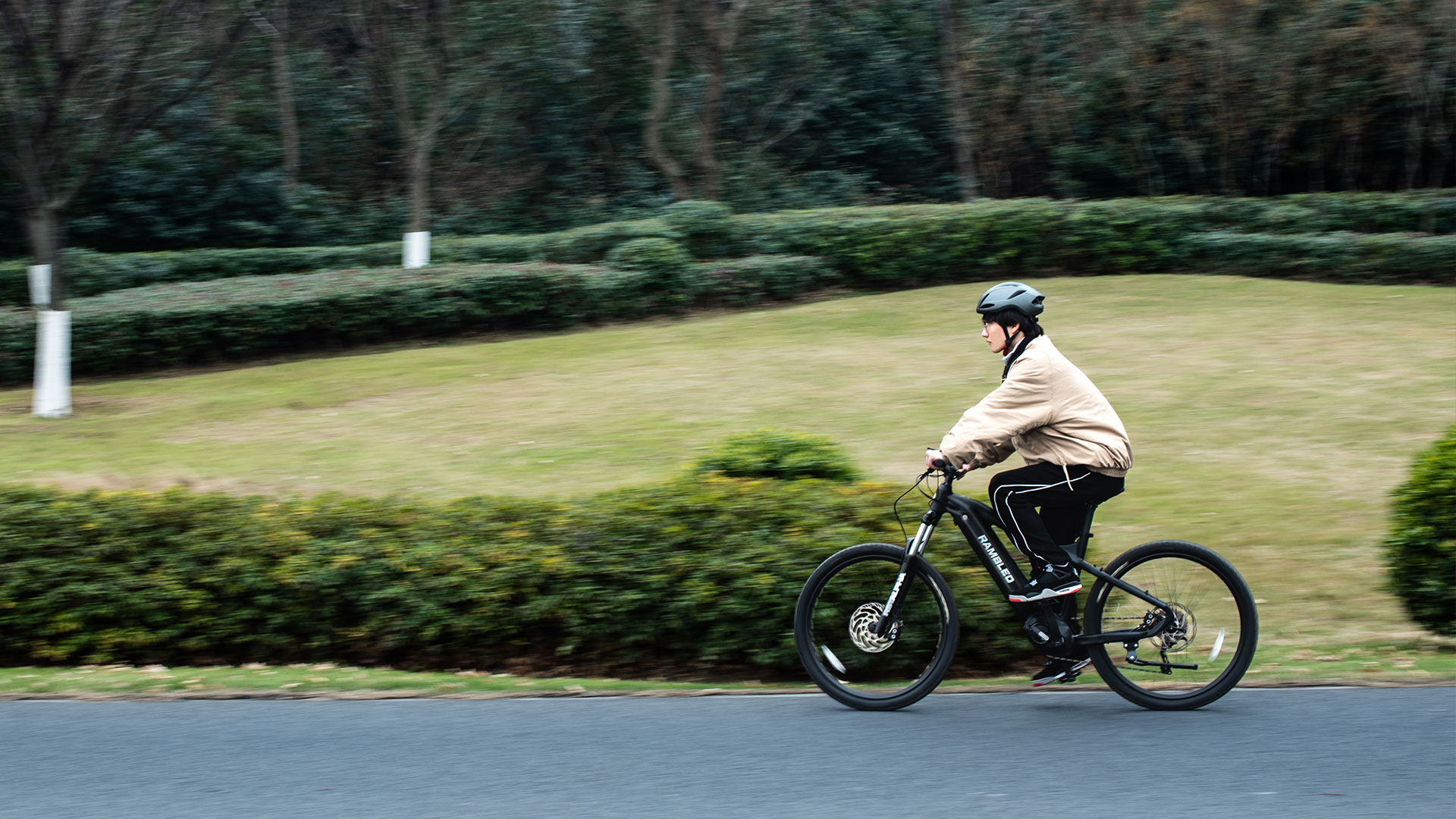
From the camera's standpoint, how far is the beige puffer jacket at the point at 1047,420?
5238mm

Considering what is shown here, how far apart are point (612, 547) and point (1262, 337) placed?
10.6 meters

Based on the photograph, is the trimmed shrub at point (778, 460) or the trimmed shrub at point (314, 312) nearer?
the trimmed shrub at point (778, 460)

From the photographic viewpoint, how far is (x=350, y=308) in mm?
16078

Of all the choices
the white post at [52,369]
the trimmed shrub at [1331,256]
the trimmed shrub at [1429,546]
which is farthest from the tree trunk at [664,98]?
the trimmed shrub at [1429,546]

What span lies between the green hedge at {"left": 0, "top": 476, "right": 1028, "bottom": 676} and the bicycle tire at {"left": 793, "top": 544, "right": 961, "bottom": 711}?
1.16 feet

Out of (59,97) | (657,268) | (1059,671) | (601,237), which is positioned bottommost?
(1059,671)

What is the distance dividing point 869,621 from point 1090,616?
958mm

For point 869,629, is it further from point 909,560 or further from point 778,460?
point 778,460

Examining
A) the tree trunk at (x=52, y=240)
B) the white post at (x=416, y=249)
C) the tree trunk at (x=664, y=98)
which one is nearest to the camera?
the tree trunk at (x=52, y=240)

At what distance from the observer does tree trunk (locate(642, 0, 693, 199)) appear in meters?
23.1

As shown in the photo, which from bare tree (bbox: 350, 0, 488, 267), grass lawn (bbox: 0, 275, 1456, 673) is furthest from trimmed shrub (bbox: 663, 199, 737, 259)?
bare tree (bbox: 350, 0, 488, 267)

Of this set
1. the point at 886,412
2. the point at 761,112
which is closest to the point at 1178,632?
the point at 886,412

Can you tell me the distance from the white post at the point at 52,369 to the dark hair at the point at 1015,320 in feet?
35.7

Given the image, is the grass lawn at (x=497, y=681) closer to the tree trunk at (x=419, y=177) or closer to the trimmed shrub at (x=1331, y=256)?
the trimmed shrub at (x=1331, y=256)
